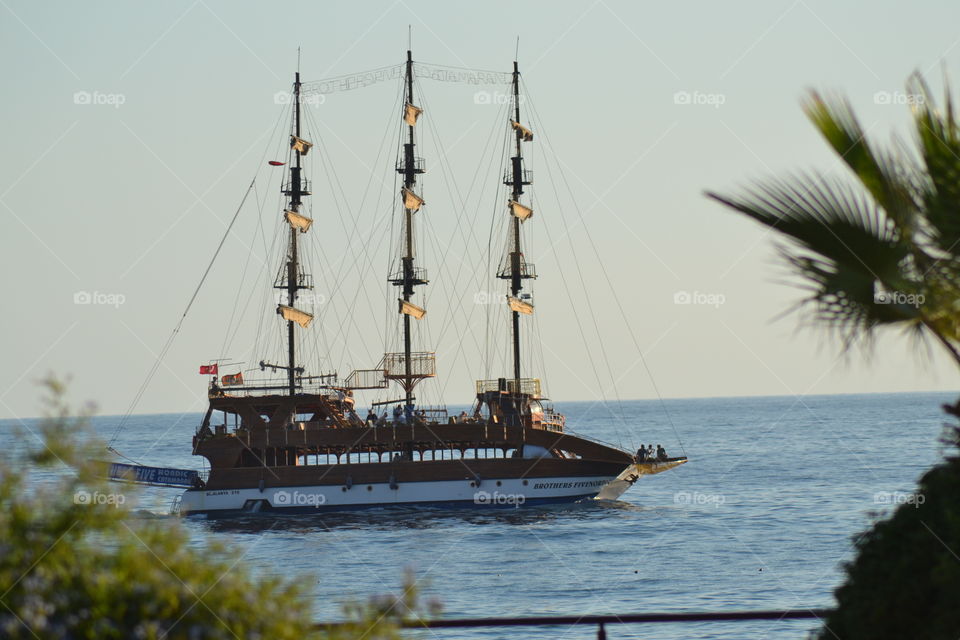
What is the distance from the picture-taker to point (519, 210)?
5638cm

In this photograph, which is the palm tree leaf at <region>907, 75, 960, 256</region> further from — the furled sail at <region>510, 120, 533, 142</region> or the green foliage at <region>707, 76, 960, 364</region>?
the furled sail at <region>510, 120, 533, 142</region>

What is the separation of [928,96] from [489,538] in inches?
1553

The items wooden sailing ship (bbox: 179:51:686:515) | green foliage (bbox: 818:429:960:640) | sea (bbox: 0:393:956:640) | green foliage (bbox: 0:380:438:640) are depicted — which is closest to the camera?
green foliage (bbox: 0:380:438:640)

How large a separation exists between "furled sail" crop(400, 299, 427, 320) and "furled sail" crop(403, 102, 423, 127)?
8435mm

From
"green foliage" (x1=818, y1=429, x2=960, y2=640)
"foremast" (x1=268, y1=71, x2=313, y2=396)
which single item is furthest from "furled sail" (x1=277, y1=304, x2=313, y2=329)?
"green foliage" (x1=818, y1=429, x2=960, y2=640)

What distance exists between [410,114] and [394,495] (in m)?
17.5

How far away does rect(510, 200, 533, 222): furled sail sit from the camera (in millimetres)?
56250

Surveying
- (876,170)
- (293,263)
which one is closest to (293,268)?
(293,263)

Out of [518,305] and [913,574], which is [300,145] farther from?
[913,574]

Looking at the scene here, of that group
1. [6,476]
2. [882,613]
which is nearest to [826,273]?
[882,613]

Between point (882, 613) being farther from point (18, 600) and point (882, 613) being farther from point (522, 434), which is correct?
point (522, 434)

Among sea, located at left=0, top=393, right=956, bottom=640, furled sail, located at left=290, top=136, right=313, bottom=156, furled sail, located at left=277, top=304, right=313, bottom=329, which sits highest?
furled sail, located at left=290, top=136, right=313, bottom=156

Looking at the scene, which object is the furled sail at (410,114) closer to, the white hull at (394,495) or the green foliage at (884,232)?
the white hull at (394,495)

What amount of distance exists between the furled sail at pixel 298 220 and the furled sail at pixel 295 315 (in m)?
3.63
